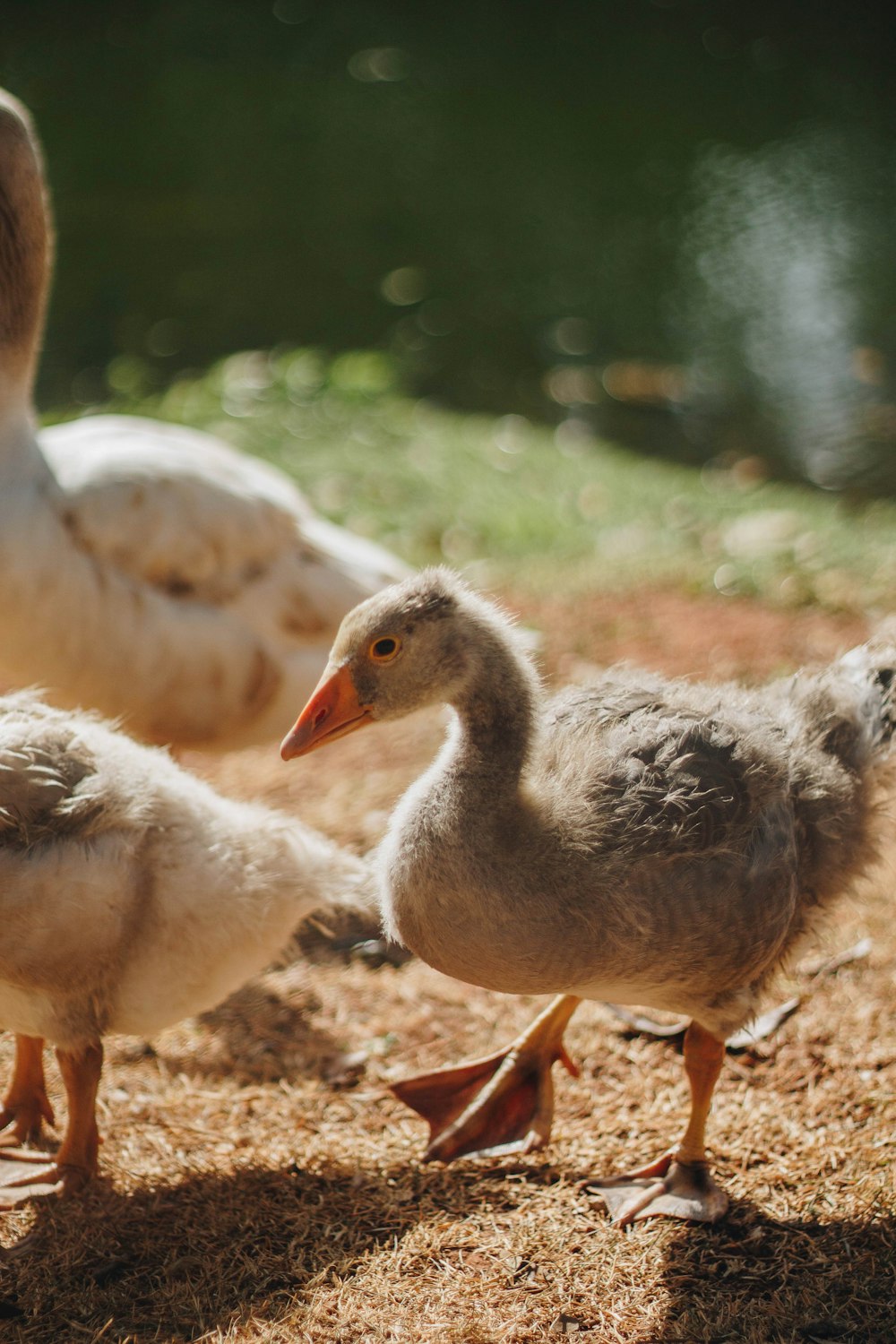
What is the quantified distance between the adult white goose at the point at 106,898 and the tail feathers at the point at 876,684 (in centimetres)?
126

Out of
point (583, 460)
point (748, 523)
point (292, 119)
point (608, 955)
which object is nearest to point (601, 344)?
point (583, 460)

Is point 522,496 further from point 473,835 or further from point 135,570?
point 473,835

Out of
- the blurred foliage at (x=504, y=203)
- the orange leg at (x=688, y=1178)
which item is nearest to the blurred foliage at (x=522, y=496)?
the blurred foliage at (x=504, y=203)

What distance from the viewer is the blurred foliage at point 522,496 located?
6.67 metres

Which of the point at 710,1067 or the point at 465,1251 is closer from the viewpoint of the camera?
the point at 465,1251

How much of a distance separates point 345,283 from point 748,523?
15.8ft

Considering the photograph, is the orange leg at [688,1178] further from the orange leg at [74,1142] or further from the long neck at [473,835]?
the orange leg at [74,1142]

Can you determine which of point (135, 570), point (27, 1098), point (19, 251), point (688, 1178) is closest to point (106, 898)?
point (27, 1098)

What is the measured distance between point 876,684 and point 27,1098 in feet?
7.55

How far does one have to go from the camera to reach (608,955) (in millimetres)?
2703

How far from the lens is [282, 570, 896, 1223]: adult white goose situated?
2686mm

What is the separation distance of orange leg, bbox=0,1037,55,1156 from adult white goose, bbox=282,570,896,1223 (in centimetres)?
104

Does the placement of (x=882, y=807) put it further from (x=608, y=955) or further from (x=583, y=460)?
(x=583, y=460)

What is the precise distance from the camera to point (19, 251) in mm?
4227
